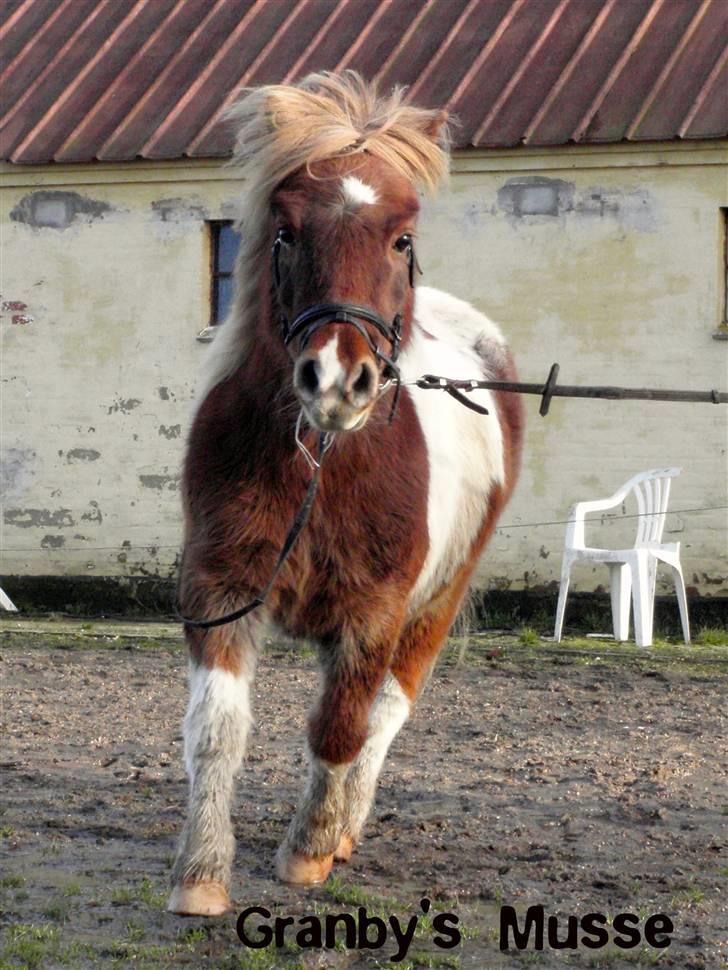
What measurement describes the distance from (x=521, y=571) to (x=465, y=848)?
28.0 feet

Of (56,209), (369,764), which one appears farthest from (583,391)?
(56,209)

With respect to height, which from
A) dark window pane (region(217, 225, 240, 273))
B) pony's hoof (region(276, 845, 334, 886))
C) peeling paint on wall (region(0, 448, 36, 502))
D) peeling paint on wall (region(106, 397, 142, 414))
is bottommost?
pony's hoof (region(276, 845, 334, 886))

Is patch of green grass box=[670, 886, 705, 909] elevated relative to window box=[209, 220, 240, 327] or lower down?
lower down

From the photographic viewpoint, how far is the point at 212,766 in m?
4.27

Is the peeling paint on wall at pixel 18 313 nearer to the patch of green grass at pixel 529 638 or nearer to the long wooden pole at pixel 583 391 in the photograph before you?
the patch of green grass at pixel 529 638

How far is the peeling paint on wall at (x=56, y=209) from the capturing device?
14.8m

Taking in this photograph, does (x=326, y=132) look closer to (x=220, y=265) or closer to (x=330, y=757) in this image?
(x=330, y=757)

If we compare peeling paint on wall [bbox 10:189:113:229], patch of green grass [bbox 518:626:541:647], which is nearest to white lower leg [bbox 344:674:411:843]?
patch of green grass [bbox 518:626:541:647]

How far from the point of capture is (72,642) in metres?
11.3

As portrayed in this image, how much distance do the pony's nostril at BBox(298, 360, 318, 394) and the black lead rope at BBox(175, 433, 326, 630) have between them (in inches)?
22.3

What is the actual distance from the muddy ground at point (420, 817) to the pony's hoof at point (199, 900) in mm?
36

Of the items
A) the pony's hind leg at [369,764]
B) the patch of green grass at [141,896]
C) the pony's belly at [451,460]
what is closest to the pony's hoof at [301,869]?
the pony's hind leg at [369,764]

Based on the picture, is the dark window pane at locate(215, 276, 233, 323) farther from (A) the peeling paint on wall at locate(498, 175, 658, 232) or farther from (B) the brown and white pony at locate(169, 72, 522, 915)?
(B) the brown and white pony at locate(169, 72, 522, 915)

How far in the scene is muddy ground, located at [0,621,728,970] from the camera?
4.02 meters
